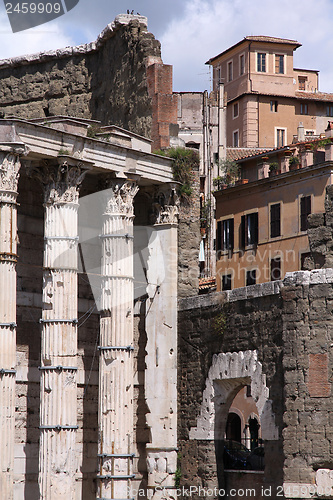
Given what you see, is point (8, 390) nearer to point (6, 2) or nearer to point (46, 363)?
point (46, 363)

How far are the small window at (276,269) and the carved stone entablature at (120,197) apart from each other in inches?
466

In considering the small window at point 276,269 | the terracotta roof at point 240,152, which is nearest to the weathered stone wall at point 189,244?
the small window at point 276,269

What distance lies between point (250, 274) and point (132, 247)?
12787 millimetres

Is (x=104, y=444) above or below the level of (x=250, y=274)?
below

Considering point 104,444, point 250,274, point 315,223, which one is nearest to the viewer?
point 315,223

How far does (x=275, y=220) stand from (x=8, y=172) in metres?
15.1

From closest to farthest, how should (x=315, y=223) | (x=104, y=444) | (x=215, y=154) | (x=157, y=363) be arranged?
(x=315, y=223), (x=104, y=444), (x=157, y=363), (x=215, y=154)

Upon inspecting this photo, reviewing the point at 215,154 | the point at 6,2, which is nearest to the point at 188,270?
the point at 6,2

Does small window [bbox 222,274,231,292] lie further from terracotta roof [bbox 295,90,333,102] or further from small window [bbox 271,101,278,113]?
terracotta roof [bbox 295,90,333,102]

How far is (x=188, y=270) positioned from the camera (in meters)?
22.9

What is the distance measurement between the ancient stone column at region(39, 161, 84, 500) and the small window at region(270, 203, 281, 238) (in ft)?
43.6

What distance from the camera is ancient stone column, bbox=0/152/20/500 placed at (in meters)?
18.4

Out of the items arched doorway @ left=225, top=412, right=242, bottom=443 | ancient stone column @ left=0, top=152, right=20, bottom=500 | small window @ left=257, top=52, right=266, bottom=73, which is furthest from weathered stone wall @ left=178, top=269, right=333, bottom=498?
small window @ left=257, top=52, right=266, bottom=73

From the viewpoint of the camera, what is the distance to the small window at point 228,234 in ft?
113
